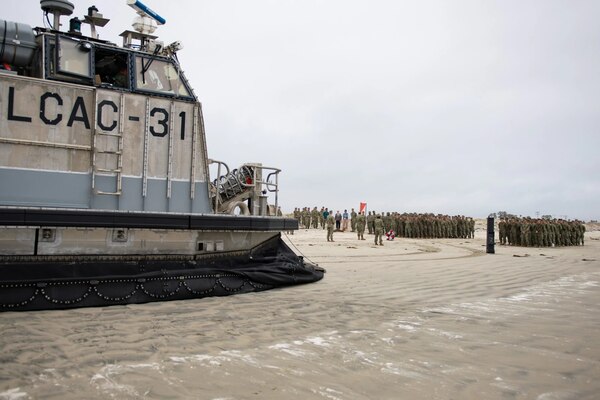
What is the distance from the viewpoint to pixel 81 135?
219 inches

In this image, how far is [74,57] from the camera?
5723 mm

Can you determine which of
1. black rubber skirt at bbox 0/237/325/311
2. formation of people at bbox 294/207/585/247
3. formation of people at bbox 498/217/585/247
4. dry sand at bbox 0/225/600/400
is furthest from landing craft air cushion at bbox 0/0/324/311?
formation of people at bbox 498/217/585/247

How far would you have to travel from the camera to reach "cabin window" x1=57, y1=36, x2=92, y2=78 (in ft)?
18.4

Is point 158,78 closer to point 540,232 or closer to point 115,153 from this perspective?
point 115,153

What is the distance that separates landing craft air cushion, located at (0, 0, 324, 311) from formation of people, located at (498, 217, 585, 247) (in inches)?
700

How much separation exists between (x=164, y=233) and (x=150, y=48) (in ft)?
8.48

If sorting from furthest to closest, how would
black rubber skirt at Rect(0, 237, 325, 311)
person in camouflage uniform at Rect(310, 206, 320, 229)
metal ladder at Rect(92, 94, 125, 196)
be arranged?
person in camouflage uniform at Rect(310, 206, 320, 229) < metal ladder at Rect(92, 94, 125, 196) < black rubber skirt at Rect(0, 237, 325, 311)

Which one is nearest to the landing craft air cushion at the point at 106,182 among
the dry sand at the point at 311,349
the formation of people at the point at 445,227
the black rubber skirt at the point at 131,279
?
the black rubber skirt at the point at 131,279

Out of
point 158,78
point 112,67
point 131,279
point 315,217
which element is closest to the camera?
point 131,279

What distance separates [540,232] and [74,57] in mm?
20636

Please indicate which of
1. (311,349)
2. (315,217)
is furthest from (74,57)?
(315,217)

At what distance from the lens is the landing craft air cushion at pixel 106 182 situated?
5029 millimetres

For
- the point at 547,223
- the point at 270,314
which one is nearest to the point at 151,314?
the point at 270,314

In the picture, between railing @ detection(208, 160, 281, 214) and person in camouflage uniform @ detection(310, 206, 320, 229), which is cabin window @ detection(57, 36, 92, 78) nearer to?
railing @ detection(208, 160, 281, 214)
